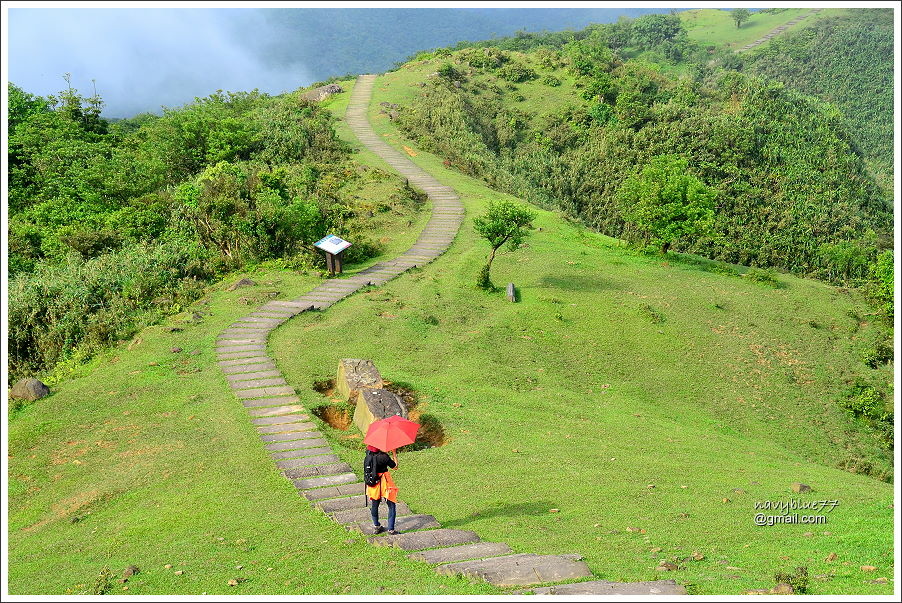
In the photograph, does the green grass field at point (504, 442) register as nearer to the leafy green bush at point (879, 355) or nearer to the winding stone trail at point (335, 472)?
the winding stone trail at point (335, 472)

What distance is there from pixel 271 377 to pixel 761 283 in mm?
22193

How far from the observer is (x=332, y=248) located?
27.4 m

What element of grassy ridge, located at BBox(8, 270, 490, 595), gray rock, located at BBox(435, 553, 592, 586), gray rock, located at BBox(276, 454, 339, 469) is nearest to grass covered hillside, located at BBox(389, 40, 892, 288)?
grassy ridge, located at BBox(8, 270, 490, 595)

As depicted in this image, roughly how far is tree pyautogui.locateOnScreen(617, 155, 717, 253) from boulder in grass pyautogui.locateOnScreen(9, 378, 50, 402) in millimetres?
23672

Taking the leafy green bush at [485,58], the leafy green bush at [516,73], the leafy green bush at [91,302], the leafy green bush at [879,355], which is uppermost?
the leafy green bush at [485,58]

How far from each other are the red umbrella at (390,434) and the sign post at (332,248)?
1604cm

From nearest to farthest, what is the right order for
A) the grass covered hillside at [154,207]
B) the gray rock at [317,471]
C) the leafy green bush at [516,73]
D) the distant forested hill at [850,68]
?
the gray rock at [317,471] < the grass covered hillside at [154,207] < the leafy green bush at [516,73] < the distant forested hill at [850,68]

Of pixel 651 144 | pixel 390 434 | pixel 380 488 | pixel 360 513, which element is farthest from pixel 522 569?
pixel 651 144

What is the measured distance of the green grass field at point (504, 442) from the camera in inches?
427

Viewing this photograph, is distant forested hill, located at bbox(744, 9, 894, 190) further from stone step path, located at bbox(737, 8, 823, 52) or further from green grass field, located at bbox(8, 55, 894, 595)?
green grass field, located at bbox(8, 55, 894, 595)

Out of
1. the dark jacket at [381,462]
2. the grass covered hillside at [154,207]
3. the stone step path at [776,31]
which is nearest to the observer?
the dark jacket at [381,462]

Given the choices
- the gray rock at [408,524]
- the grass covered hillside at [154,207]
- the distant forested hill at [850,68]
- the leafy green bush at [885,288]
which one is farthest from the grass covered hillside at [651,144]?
the distant forested hill at [850,68]

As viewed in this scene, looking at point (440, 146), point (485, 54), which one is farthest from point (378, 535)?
point (485, 54)

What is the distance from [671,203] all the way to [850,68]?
410 feet
